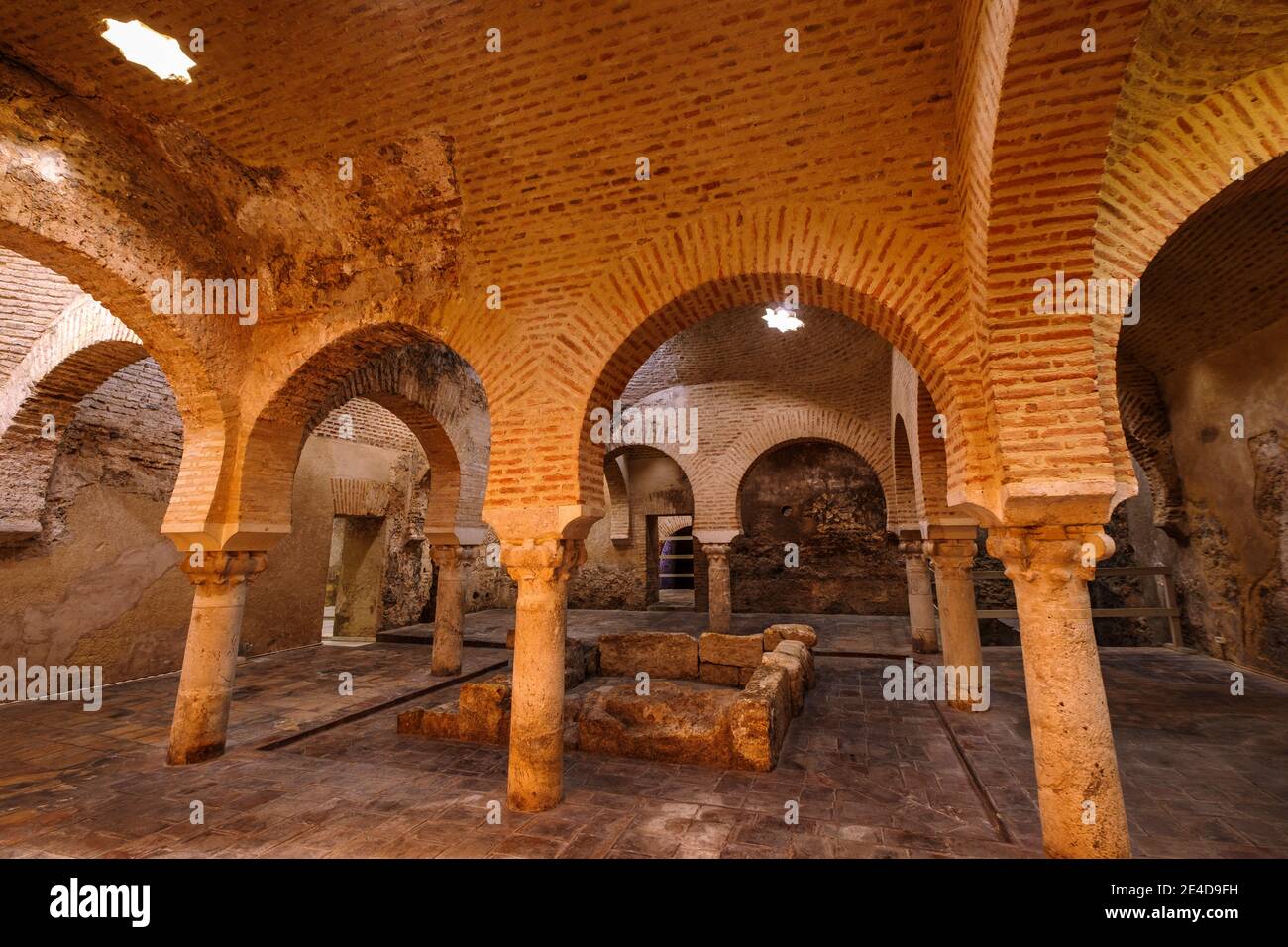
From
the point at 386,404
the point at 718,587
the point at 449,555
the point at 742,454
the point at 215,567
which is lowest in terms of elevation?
the point at 718,587

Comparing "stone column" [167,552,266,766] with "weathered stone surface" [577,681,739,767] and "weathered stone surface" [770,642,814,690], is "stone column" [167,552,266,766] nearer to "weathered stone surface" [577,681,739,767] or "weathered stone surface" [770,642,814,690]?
"weathered stone surface" [577,681,739,767]

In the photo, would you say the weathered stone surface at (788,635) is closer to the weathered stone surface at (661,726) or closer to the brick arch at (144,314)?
→ the weathered stone surface at (661,726)

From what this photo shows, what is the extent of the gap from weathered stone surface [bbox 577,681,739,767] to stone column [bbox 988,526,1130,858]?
232cm

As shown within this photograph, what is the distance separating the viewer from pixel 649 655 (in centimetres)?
789

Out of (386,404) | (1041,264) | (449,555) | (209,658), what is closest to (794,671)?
(1041,264)

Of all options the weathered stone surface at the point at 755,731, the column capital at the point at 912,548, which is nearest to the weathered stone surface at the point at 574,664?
the weathered stone surface at the point at 755,731

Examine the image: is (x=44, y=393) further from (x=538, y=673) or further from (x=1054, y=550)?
(x=1054, y=550)

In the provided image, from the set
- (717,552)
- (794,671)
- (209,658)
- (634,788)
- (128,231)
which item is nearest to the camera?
(634,788)

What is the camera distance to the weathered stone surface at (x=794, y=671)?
600 cm

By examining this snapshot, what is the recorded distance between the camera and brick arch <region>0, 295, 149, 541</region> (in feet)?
21.1

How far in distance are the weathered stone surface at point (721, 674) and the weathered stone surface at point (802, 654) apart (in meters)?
0.68

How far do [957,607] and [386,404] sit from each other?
25.3 ft

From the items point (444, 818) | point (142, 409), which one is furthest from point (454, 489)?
point (444, 818)

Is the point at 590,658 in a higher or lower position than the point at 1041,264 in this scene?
lower
